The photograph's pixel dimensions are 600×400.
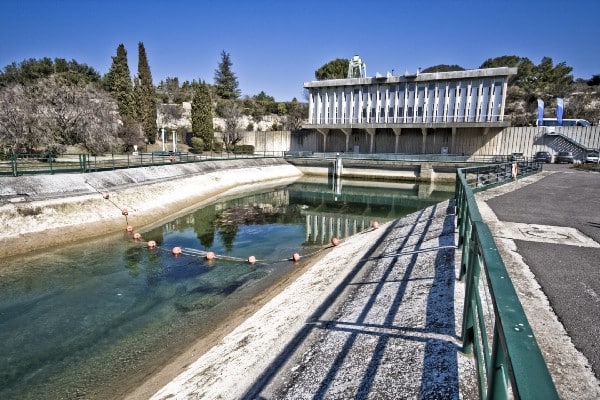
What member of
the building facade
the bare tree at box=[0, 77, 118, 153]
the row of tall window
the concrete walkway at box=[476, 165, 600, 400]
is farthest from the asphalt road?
the bare tree at box=[0, 77, 118, 153]

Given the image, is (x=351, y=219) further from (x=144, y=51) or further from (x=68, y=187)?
(x=144, y=51)

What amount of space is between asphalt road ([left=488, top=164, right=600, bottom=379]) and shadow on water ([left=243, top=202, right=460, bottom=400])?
1.40m

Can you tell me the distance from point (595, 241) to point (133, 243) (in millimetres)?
16605

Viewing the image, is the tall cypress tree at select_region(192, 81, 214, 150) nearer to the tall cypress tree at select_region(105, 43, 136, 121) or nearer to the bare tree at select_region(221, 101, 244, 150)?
the bare tree at select_region(221, 101, 244, 150)

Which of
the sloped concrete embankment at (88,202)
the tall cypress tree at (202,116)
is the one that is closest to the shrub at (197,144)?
the tall cypress tree at (202,116)

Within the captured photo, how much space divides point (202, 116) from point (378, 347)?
173 ft

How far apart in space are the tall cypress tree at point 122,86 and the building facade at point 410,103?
25.4 meters

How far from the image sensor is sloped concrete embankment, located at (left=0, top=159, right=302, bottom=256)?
15.1 m

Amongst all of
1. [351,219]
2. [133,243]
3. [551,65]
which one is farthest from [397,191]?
[551,65]

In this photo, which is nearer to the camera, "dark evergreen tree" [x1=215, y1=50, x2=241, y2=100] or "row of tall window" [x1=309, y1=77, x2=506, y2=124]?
"row of tall window" [x1=309, y1=77, x2=506, y2=124]

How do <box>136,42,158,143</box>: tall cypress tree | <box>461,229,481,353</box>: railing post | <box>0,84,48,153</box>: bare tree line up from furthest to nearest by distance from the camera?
<box>136,42,158,143</box>: tall cypress tree → <box>0,84,48,153</box>: bare tree → <box>461,229,481,353</box>: railing post

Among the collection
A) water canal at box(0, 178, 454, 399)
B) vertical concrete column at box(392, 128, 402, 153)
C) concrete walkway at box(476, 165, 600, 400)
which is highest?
vertical concrete column at box(392, 128, 402, 153)

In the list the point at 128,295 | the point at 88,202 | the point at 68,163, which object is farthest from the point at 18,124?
the point at 128,295

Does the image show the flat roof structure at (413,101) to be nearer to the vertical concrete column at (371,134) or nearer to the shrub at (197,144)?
the vertical concrete column at (371,134)
